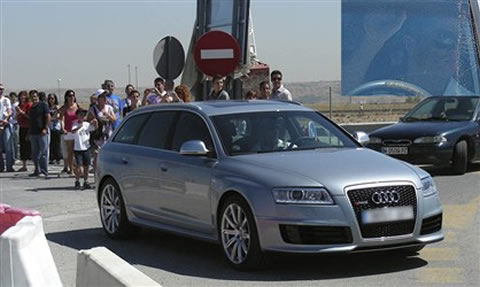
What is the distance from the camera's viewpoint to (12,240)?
17.7ft

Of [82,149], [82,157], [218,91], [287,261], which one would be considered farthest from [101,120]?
[287,261]

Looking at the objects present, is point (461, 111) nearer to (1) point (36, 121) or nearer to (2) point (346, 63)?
(1) point (36, 121)

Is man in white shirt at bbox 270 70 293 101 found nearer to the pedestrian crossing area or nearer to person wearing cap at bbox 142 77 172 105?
person wearing cap at bbox 142 77 172 105

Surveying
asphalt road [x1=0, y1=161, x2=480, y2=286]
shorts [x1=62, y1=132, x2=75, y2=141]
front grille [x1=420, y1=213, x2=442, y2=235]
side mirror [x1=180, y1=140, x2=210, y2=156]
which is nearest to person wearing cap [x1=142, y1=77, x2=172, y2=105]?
shorts [x1=62, y1=132, x2=75, y2=141]

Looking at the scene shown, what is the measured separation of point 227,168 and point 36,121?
11299mm

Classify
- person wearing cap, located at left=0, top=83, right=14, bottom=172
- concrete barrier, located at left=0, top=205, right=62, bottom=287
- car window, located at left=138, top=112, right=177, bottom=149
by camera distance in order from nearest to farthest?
concrete barrier, located at left=0, top=205, right=62, bottom=287, car window, located at left=138, top=112, right=177, bottom=149, person wearing cap, located at left=0, top=83, right=14, bottom=172

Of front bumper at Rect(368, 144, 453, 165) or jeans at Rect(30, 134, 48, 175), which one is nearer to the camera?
front bumper at Rect(368, 144, 453, 165)

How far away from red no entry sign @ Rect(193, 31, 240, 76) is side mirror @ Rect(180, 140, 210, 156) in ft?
19.0

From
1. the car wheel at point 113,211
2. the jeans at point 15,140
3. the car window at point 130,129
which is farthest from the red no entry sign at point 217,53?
the jeans at point 15,140

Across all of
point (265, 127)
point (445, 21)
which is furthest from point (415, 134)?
point (445, 21)

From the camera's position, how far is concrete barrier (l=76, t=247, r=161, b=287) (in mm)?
4777

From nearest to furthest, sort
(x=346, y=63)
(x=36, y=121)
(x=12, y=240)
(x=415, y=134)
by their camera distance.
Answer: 1. (x=12, y=240)
2. (x=415, y=134)
3. (x=36, y=121)
4. (x=346, y=63)

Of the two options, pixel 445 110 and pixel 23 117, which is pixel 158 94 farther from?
pixel 23 117

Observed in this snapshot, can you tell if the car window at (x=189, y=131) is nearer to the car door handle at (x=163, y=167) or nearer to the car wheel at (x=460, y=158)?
the car door handle at (x=163, y=167)
